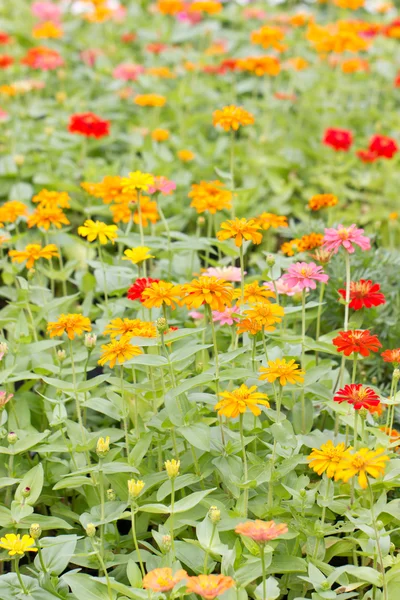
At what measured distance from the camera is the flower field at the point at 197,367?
1.60 meters

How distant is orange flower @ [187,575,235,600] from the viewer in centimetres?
128

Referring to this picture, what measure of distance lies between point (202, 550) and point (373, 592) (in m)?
0.33

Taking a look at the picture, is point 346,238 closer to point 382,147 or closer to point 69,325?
point 69,325

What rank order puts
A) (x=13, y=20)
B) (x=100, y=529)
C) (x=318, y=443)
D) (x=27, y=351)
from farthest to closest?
(x=13, y=20)
(x=27, y=351)
(x=318, y=443)
(x=100, y=529)

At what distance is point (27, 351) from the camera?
2057 millimetres

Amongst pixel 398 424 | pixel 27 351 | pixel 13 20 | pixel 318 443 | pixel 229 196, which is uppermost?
pixel 13 20

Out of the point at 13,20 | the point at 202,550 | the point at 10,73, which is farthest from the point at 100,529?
the point at 13,20

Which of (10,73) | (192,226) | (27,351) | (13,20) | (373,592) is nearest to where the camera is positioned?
(373,592)

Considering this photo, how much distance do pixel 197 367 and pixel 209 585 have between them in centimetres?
65

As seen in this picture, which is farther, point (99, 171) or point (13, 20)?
point (13, 20)

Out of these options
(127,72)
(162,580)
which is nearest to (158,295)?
(162,580)

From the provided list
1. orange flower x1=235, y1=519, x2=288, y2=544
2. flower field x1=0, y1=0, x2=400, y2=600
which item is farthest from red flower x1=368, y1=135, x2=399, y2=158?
orange flower x1=235, y1=519, x2=288, y2=544

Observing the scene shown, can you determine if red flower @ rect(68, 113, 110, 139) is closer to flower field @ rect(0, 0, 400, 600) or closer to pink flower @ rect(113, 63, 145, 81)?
flower field @ rect(0, 0, 400, 600)

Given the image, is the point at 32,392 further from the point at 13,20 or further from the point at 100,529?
the point at 13,20
